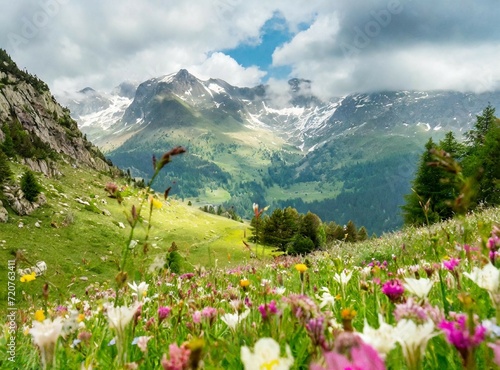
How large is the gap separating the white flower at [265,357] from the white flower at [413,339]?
1.39 ft

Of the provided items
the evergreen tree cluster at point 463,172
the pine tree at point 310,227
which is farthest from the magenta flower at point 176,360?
the pine tree at point 310,227

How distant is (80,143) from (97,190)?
95.7ft

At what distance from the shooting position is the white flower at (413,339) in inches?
50.8

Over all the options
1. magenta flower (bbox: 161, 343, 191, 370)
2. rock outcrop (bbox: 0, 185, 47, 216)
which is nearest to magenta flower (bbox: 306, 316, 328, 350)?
magenta flower (bbox: 161, 343, 191, 370)

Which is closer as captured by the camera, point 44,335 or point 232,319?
point 44,335

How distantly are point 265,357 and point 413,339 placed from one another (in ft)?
1.78

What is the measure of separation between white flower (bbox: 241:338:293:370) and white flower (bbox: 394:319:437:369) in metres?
0.42

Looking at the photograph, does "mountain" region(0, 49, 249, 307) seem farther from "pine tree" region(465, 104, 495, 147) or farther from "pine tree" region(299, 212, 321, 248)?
"pine tree" region(465, 104, 495, 147)

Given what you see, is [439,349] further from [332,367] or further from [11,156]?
[11,156]

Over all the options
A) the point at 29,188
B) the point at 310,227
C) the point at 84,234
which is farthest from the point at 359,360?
the point at 310,227

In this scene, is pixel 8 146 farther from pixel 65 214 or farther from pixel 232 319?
pixel 232 319

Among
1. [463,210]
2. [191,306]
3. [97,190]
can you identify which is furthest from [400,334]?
[97,190]

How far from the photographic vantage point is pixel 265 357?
121 cm

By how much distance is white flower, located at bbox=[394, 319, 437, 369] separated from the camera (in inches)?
50.8
